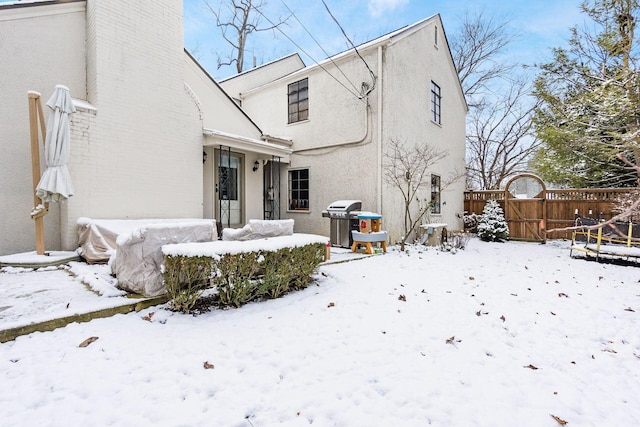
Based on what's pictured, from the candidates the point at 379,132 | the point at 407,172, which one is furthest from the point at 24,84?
the point at 407,172

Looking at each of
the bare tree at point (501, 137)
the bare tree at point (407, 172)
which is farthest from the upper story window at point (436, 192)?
the bare tree at point (501, 137)

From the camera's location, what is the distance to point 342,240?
846 cm

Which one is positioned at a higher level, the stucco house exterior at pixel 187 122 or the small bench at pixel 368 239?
the stucco house exterior at pixel 187 122

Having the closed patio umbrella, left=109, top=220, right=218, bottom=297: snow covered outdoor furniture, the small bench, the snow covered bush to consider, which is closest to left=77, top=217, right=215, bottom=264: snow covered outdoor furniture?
the closed patio umbrella

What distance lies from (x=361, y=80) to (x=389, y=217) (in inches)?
166

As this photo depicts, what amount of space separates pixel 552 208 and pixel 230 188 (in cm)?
1134

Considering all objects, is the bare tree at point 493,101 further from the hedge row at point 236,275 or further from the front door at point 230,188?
the hedge row at point 236,275

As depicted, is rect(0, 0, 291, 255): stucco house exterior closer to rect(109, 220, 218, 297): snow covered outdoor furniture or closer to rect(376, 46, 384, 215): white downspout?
rect(109, 220, 218, 297): snow covered outdoor furniture

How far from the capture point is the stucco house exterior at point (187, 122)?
589 centimetres

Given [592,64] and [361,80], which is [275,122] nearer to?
[361,80]

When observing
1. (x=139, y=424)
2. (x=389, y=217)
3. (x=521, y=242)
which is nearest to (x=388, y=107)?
(x=389, y=217)

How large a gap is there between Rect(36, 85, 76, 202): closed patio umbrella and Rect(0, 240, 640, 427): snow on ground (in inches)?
127

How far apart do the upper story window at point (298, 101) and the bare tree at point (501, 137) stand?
1201 centimetres

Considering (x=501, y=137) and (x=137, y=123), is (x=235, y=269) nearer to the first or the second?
(x=137, y=123)
